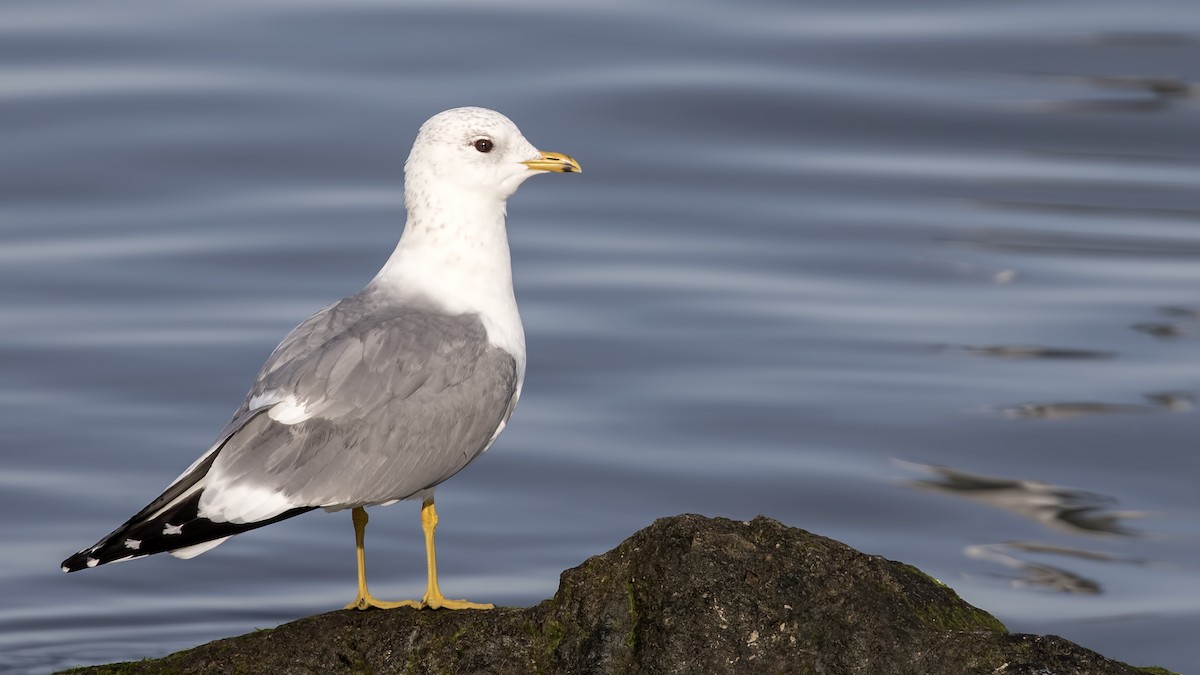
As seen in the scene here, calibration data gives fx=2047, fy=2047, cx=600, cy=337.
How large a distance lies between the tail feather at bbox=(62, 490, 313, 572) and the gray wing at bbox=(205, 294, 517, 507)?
153 mm

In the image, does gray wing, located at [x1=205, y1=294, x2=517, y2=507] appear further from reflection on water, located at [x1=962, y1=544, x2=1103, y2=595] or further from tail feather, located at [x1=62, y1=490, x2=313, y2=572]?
reflection on water, located at [x1=962, y1=544, x2=1103, y2=595]

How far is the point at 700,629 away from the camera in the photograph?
22.8 feet

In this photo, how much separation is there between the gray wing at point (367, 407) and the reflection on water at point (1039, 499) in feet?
18.3

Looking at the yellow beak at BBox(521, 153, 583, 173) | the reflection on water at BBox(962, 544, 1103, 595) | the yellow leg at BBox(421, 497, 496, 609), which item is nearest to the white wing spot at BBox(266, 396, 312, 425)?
the yellow leg at BBox(421, 497, 496, 609)

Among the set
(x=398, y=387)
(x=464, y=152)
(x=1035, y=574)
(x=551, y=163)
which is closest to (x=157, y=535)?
A: (x=398, y=387)

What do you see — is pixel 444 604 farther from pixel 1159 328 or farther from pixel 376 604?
pixel 1159 328

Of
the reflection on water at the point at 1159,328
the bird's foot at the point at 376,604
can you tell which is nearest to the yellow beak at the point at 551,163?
the bird's foot at the point at 376,604

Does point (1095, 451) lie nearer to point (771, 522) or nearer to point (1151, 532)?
point (1151, 532)

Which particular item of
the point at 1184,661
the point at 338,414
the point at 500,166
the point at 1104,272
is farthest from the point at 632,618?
the point at 1104,272

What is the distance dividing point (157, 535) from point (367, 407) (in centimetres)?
117

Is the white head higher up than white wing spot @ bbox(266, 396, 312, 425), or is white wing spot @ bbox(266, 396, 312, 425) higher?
the white head

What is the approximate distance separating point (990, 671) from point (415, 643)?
2.03 metres

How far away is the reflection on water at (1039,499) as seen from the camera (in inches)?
523

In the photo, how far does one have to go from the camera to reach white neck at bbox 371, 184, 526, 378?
9.01 meters
